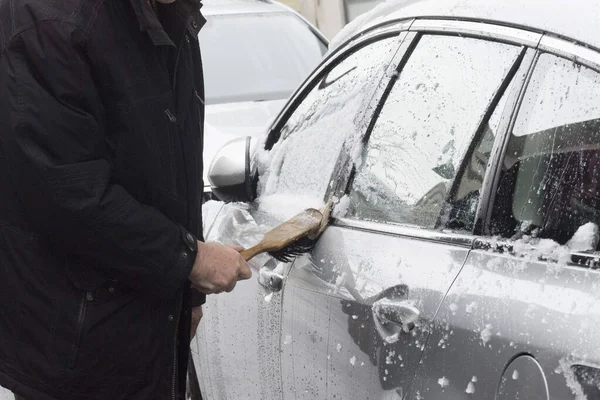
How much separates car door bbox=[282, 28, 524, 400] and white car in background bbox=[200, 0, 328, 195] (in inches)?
123

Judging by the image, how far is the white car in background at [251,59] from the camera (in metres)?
6.17

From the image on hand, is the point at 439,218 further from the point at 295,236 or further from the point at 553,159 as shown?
the point at 295,236

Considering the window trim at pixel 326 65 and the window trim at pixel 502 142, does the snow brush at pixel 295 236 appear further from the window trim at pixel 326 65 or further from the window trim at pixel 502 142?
the window trim at pixel 502 142

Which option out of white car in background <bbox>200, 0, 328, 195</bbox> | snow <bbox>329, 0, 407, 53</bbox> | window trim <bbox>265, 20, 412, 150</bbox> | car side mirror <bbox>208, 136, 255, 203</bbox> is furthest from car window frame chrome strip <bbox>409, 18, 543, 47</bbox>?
white car in background <bbox>200, 0, 328, 195</bbox>

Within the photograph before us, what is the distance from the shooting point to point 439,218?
90.6 inches

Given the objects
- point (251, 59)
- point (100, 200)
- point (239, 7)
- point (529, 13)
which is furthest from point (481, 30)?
point (239, 7)

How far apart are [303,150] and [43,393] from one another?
1081 millimetres

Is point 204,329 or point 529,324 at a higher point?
point 529,324

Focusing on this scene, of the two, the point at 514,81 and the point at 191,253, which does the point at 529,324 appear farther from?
the point at 191,253

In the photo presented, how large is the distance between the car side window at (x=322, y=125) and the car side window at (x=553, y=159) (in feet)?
2.04

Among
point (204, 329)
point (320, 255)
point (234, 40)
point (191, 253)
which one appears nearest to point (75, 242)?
point (191, 253)

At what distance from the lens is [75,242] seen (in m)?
2.13

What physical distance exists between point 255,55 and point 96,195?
4909mm

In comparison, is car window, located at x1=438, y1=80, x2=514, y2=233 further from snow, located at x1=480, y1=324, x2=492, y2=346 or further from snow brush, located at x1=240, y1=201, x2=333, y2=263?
snow brush, located at x1=240, y1=201, x2=333, y2=263
